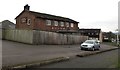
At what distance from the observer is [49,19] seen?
50.0 metres

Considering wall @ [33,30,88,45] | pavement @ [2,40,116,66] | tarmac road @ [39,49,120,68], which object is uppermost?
wall @ [33,30,88,45]

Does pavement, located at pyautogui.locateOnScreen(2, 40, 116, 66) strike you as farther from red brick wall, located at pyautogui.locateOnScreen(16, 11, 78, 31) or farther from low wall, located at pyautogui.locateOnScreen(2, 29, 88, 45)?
red brick wall, located at pyautogui.locateOnScreen(16, 11, 78, 31)

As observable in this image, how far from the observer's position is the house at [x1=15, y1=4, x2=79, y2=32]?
47.1m

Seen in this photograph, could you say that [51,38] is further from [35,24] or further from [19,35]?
[35,24]

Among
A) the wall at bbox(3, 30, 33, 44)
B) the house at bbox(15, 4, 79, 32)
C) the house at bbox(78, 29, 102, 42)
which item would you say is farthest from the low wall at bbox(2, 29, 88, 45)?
the house at bbox(78, 29, 102, 42)

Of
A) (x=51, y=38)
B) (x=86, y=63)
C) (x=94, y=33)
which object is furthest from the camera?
(x=94, y=33)

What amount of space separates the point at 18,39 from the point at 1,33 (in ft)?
18.1

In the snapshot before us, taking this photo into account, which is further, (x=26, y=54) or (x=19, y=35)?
(x=19, y=35)

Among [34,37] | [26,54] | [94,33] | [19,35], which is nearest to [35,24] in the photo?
[19,35]

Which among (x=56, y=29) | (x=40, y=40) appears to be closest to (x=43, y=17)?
(x=56, y=29)

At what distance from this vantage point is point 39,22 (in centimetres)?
4719

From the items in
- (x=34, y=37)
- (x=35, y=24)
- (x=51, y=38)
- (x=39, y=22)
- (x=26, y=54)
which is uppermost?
(x=39, y=22)

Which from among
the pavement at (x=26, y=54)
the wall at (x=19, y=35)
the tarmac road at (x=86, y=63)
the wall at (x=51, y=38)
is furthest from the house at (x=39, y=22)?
the tarmac road at (x=86, y=63)

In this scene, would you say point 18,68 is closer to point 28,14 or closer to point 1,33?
point 1,33
